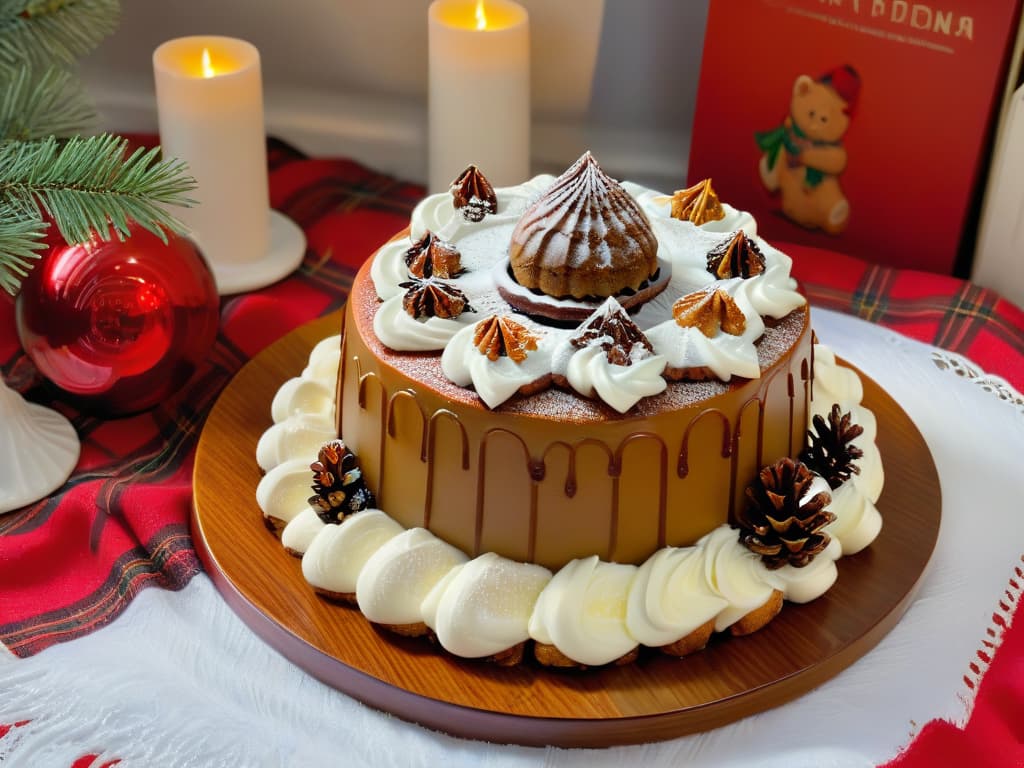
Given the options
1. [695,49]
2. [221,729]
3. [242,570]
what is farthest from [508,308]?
[695,49]

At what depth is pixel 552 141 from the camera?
3006 mm

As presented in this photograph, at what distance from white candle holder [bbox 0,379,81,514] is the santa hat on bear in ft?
4.85

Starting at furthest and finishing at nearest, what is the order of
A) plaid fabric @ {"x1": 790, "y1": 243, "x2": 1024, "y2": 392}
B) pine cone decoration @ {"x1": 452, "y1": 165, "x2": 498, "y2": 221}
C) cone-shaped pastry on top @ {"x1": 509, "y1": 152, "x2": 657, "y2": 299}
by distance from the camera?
plaid fabric @ {"x1": 790, "y1": 243, "x2": 1024, "y2": 392} → pine cone decoration @ {"x1": 452, "y1": 165, "x2": 498, "y2": 221} → cone-shaped pastry on top @ {"x1": 509, "y1": 152, "x2": 657, "y2": 299}

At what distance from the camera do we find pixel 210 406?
2271 mm

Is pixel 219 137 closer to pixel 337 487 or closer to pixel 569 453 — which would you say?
pixel 337 487

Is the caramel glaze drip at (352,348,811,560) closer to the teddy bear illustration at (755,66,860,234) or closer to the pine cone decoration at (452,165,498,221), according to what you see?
the pine cone decoration at (452,165,498,221)

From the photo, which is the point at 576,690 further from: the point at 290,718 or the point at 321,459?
the point at 321,459

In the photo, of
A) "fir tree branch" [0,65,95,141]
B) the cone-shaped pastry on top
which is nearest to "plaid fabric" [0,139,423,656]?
"fir tree branch" [0,65,95,141]

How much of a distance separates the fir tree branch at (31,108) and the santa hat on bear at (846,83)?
1.33 meters

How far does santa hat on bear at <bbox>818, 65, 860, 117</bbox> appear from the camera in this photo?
2504mm

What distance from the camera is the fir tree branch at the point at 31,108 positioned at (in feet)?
7.09

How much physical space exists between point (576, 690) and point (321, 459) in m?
0.47

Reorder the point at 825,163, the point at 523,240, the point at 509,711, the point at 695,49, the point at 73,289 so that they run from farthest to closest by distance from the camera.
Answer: the point at 695,49 → the point at 825,163 → the point at 73,289 → the point at 523,240 → the point at 509,711

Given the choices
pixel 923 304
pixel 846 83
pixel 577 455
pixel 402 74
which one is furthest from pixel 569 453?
pixel 402 74
